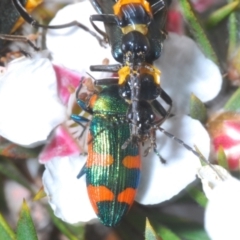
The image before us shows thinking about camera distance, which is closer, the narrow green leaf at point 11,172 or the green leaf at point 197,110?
the green leaf at point 197,110

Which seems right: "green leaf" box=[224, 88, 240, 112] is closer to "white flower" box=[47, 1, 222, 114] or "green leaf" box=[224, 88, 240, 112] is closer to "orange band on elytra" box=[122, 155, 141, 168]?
"white flower" box=[47, 1, 222, 114]

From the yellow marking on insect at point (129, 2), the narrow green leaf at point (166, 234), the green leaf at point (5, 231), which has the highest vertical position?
the yellow marking on insect at point (129, 2)

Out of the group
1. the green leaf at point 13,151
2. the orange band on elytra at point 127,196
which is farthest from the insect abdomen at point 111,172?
the green leaf at point 13,151

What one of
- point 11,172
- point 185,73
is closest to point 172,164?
point 185,73

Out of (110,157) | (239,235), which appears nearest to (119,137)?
(110,157)

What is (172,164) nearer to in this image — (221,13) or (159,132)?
(159,132)

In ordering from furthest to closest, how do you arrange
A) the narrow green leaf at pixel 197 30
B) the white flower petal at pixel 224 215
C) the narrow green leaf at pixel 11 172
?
the narrow green leaf at pixel 11 172 → the narrow green leaf at pixel 197 30 → the white flower petal at pixel 224 215

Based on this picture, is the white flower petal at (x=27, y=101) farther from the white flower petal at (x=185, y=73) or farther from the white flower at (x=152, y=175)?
the white flower petal at (x=185, y=73)
